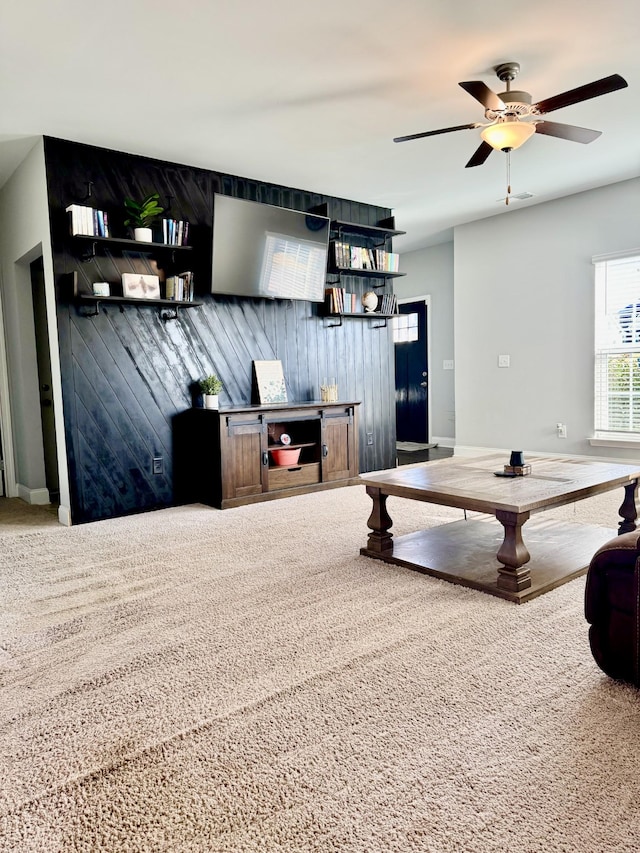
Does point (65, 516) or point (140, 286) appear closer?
point (65, 516)

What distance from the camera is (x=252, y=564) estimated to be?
310cm

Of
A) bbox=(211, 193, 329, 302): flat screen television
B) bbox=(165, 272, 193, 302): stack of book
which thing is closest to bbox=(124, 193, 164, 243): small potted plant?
bbox=(165, 272, 193, 302): stack of book

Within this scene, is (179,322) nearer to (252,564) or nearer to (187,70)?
(187,70)

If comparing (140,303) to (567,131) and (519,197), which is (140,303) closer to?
(567,131)

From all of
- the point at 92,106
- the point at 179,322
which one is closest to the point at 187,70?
the point at 92,106

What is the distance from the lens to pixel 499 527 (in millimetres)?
3490

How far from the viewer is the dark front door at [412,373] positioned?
818 centimetres

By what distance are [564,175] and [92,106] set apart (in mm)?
3834

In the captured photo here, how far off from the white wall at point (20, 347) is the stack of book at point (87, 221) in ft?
1.50

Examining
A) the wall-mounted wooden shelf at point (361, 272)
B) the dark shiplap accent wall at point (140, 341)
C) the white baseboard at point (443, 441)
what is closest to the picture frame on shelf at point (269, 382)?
the dark shiplap accent wall at point (140, 341)

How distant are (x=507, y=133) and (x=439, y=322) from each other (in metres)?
4.76

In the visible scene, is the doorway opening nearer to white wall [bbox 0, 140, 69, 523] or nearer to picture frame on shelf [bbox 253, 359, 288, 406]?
white wall [bbox 0, 140, 69, 523]

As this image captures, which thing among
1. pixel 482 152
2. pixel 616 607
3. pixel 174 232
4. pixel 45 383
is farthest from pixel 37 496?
pixel 616 607

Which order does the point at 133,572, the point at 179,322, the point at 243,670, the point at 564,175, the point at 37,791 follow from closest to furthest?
the point at 37,791, the point at 243,670, the point at 133,572, the point at 179,322, the point at 564,175
